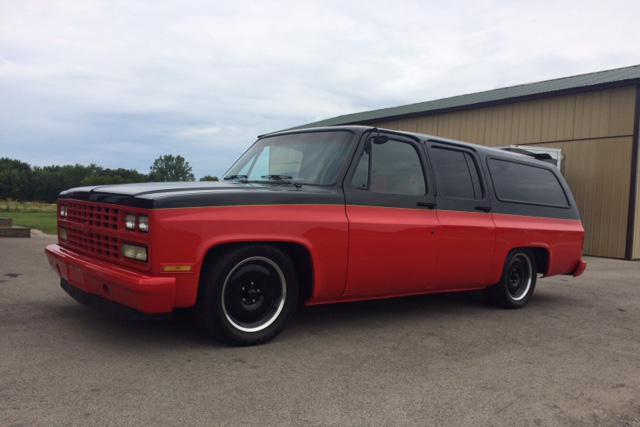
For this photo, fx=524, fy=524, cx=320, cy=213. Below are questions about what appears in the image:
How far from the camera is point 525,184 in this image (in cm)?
641

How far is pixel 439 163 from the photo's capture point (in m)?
5.43

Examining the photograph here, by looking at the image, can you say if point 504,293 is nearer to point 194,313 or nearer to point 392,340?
point 392,340

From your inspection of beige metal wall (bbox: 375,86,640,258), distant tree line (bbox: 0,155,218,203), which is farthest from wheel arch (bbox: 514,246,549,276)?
distant tree line (bbox: 0,155,218,203)

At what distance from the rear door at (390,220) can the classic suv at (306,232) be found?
13 millimetres

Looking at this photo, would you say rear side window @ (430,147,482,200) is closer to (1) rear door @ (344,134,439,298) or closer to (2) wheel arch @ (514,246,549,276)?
(1) rear door @ (344,134,439,298)

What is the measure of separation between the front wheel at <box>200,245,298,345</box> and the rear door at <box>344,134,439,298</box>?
636 mm

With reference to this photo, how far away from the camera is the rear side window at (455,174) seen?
5.39 meters

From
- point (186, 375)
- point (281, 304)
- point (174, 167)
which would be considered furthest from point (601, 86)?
point (174, 167)

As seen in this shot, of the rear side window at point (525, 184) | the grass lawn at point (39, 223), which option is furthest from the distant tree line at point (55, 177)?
the rear side window at point (525, 184)

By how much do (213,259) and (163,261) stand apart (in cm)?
41

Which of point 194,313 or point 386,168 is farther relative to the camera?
point 386,168

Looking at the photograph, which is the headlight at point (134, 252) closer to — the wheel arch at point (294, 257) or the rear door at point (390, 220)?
the wheel arch at point (294, 257)

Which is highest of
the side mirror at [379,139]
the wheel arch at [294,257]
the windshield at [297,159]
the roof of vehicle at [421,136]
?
the roof of vehicle at [421,136]

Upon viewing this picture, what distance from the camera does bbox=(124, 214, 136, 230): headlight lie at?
12.0ft
